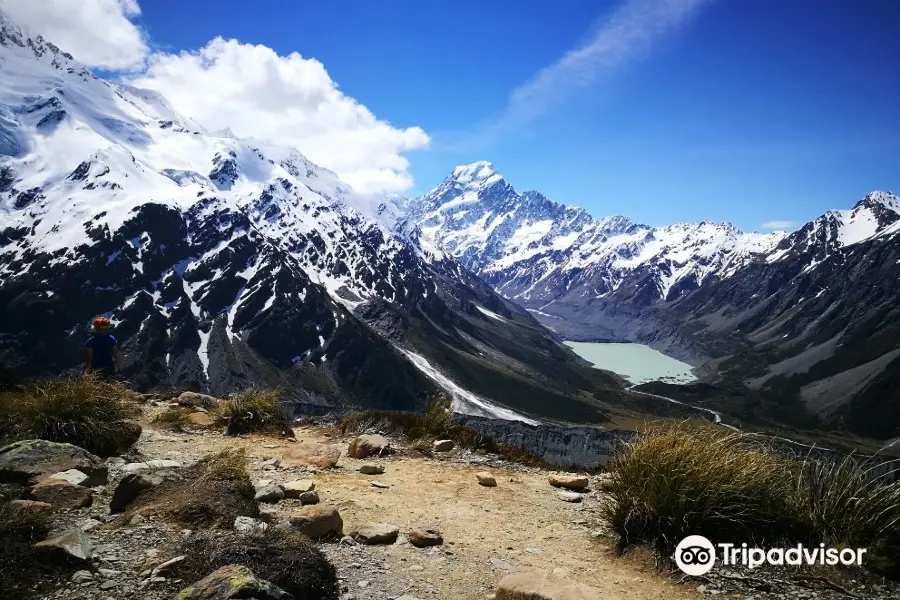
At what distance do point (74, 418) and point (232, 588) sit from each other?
8.63 meters

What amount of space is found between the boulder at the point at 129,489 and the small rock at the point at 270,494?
65.3 inches

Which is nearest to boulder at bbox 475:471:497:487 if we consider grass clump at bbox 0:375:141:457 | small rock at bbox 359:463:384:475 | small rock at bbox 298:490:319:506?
small rock at bbox 359:463:384:475

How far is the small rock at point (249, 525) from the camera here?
704cm

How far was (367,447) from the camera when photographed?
556 inches

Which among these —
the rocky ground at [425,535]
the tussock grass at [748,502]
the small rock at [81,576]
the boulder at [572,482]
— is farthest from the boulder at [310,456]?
the tussock grass at [748,502]

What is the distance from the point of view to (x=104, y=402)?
12312mm

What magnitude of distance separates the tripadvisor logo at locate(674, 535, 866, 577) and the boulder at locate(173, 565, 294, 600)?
5166 mm

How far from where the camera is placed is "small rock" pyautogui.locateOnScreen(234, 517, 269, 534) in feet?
23.1

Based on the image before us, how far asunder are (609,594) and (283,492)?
229 inches

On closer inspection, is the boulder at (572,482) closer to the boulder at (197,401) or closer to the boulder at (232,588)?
the boulder at (232,588)

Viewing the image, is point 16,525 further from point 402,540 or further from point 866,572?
point 866,572

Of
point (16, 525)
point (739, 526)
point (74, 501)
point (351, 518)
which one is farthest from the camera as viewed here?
point (351, 518)

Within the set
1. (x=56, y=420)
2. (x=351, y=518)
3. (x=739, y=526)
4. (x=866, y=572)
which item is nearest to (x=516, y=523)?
(x=351, y=518)

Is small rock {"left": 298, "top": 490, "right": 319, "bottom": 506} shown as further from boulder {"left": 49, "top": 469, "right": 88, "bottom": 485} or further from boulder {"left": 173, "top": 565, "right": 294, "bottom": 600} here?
boulder {"left": 173, "top": 565, "right": 294, "bottom": 600}
